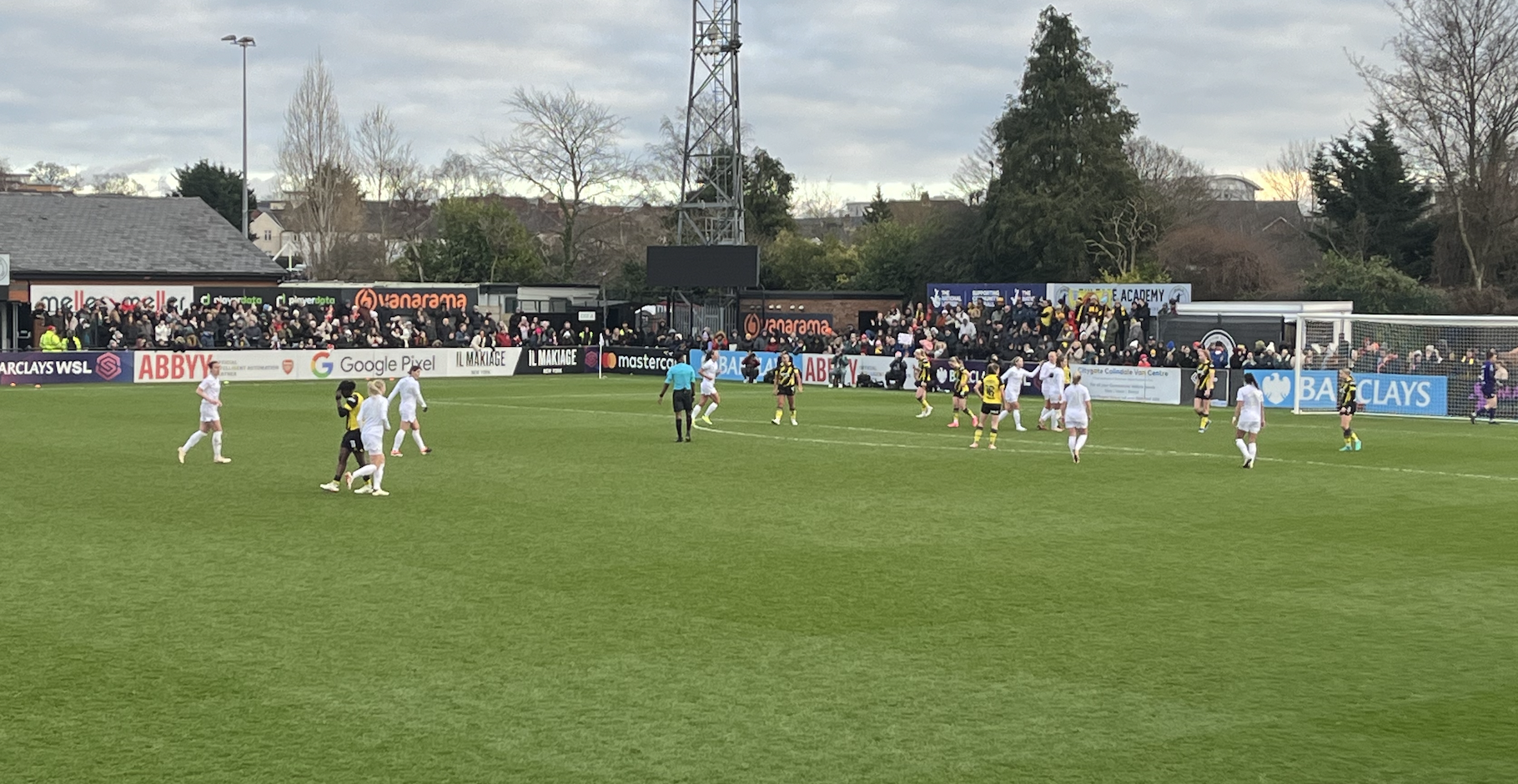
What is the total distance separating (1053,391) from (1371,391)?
11874mm

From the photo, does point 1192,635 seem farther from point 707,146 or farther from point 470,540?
point 707,146

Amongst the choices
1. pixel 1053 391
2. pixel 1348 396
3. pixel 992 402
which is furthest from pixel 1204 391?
pixel 992 402

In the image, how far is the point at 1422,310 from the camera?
171 feet

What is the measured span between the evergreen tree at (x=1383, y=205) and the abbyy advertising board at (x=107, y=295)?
4901 cm

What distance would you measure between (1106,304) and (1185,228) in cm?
2111

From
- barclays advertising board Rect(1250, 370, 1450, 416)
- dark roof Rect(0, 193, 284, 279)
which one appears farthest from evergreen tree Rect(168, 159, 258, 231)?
barclays advertising board Rect(1250, 370, 1450, 416)

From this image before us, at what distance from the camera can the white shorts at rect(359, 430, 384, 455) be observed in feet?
66.2

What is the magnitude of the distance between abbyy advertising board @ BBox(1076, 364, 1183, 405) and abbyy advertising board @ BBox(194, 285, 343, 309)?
3220 cm

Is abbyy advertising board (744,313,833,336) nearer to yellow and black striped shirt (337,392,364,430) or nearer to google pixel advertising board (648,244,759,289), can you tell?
google pixel advertising board (648,244,759,289)

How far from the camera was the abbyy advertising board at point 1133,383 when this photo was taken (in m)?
44.0

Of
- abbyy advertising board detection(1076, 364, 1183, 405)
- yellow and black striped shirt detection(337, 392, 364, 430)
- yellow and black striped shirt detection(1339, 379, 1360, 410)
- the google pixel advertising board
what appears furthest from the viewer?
the google pixel advertising board

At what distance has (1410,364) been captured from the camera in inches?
1564

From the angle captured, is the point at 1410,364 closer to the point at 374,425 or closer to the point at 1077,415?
the point at 1077,415

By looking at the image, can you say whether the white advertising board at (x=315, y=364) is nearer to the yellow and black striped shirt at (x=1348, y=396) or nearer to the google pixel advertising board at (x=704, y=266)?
the google pixel advertising board at (x=704, y=266)
